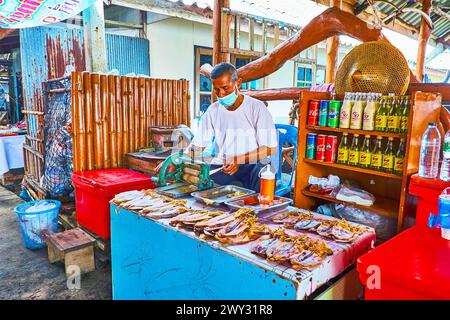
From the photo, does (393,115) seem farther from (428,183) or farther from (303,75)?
(303,75)

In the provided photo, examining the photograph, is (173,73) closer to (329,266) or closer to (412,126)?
(412,126)

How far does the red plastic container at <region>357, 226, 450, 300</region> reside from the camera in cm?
125

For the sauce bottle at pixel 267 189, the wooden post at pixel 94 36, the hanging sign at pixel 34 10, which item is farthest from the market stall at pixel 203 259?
the wooden post at pixel 94 36

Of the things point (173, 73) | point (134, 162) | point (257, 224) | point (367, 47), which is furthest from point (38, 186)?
point (367, 47)

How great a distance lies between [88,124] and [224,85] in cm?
217

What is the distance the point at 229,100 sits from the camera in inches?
124

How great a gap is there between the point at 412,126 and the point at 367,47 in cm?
83

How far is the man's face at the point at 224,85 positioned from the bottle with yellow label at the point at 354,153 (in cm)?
115

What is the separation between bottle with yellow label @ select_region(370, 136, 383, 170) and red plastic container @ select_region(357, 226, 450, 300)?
0.94m

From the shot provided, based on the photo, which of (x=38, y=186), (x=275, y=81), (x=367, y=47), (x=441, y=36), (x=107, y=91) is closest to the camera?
(x=367, y=47)

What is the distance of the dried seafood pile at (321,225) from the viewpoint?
1831 mm

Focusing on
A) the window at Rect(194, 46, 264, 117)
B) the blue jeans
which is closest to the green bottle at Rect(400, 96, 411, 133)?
the blue jeans

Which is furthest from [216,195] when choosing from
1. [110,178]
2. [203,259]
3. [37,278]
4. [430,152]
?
[37,278]

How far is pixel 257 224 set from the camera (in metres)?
1.99
